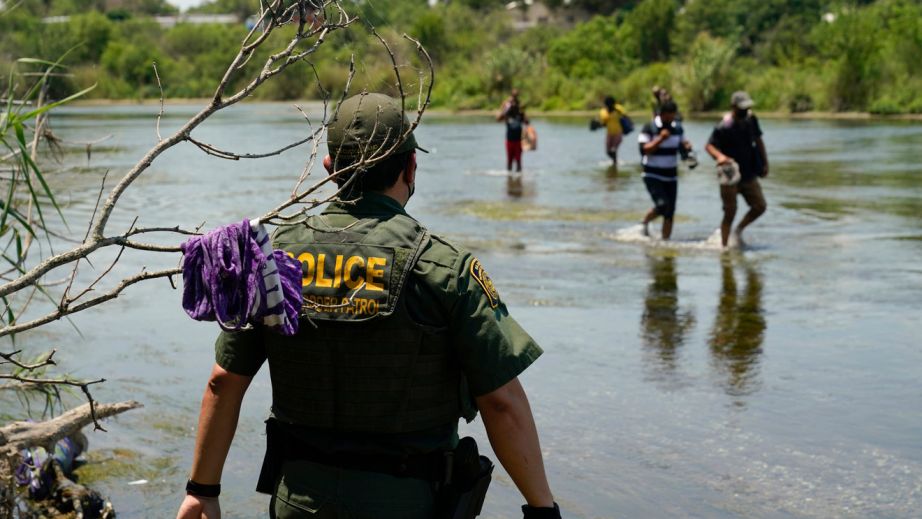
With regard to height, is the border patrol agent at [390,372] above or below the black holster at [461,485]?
above

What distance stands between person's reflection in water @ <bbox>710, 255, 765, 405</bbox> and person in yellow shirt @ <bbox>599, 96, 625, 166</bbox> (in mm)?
11802

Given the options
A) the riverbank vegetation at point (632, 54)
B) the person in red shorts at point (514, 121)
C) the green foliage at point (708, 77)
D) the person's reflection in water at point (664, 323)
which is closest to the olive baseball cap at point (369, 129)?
the riverbank vegetation at point (632, 54)

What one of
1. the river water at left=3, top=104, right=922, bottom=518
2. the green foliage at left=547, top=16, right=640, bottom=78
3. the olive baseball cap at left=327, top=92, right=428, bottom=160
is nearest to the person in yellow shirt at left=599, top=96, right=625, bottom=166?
the river water at left=3, top=104, right=922, bottom=518

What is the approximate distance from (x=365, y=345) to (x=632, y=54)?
263 feet

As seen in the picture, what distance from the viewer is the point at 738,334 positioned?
857cm

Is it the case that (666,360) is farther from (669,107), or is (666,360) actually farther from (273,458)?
(669,107)

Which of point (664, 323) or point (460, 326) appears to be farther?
point (664, 323)

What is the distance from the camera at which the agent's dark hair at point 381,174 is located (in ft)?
10.5

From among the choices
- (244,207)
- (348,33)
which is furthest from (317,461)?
(244,207)

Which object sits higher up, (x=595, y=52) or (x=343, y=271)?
(x=343, y=271)

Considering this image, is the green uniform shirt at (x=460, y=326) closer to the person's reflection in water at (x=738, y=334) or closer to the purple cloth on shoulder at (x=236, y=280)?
the purple cloth on shoulder at (x=236, y=280)

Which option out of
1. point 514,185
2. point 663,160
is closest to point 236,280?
point 663,160

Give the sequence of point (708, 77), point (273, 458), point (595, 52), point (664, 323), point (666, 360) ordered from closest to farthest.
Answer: point (273, 458), point (666, 360), point (664, 323), point (708, 77), point (595, 52)

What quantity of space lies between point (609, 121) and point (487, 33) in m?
74.6
